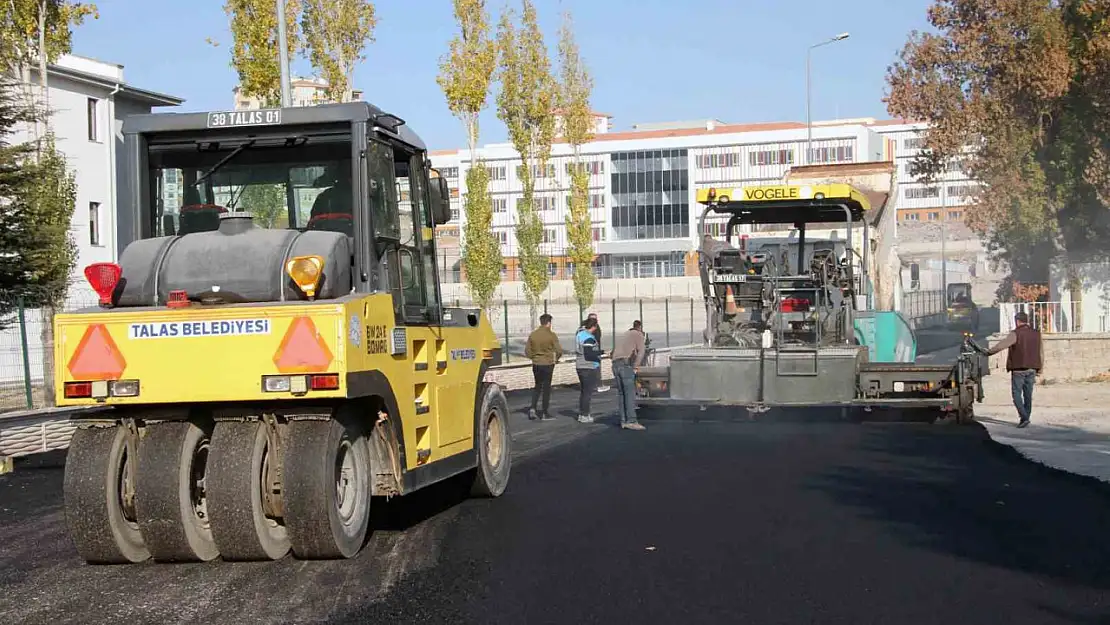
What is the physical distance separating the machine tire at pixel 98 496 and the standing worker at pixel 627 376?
33.8ft

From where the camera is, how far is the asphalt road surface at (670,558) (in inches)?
288

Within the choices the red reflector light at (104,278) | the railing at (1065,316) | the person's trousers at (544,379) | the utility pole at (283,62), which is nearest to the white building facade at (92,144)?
the utility pole at (283,62)

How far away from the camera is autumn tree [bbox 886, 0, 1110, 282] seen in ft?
107

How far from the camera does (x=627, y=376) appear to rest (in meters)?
18.6

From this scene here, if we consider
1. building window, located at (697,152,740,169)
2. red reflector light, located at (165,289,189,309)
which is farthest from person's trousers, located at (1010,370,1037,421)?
building window, located at (697,152,740,169)

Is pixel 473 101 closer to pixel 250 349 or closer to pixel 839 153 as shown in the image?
pixel 250 349

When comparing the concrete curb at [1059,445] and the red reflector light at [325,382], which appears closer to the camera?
the red reflector light at [325,382]

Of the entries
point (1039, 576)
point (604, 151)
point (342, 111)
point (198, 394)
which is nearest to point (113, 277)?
point (198, 394)

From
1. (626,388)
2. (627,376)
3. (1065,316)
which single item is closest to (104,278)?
(627,376)

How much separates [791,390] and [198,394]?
34.6 feet

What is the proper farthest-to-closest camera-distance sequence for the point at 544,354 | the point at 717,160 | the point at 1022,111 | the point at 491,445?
the point at 717,160 → the point at 1022,111 → the point at 544,354 → the point at 491,445

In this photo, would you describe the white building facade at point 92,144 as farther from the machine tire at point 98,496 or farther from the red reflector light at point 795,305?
the machine tire at point 98,496

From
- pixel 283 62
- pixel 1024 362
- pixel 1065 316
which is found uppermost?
pixel 283 62

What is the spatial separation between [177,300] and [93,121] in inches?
1427
